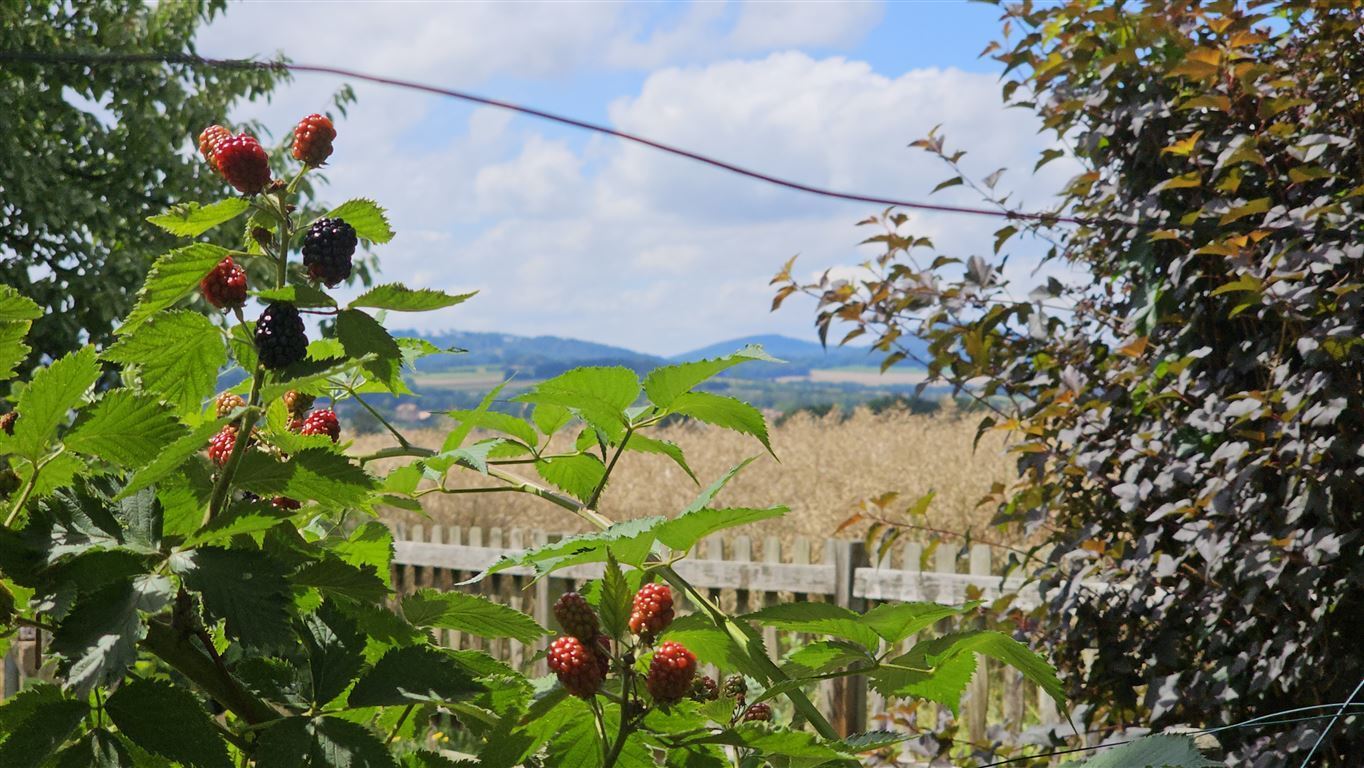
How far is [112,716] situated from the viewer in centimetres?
59

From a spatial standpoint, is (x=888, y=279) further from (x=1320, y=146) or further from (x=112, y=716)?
→ (x=112, y=716)

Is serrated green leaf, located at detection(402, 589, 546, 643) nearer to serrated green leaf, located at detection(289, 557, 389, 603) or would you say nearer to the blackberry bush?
the blackberry bush

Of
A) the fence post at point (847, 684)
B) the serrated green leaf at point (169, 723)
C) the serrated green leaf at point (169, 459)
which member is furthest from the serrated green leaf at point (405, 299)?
the fence post at point (847, 684)

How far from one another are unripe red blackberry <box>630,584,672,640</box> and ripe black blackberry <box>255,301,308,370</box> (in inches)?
9.0

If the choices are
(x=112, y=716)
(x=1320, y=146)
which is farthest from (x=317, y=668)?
(x=1320, y=146)

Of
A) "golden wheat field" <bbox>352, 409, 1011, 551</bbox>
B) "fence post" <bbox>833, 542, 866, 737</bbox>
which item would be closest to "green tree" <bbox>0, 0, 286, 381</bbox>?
"golden wheat field" <bbox>352, 409, 1011, 551</bbox>

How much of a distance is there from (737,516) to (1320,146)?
2.24m

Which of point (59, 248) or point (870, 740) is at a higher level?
point (59, 248)

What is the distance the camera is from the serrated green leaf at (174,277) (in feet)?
2.16

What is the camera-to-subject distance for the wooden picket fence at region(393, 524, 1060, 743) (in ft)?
15.7

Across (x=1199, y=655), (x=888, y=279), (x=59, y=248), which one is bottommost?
(x=1199, y=655)

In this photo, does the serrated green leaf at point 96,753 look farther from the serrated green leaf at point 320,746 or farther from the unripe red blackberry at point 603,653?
the unripe red blackberry at point 603,653

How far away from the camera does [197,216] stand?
718 millimetres

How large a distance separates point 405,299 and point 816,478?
8.22m
